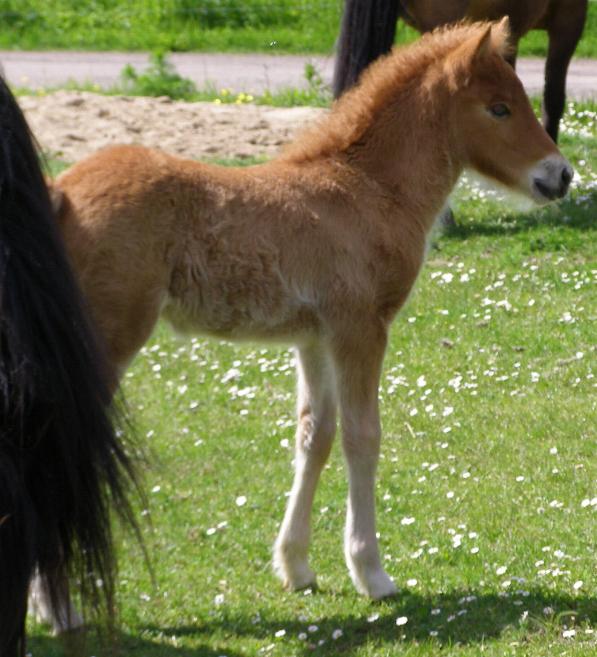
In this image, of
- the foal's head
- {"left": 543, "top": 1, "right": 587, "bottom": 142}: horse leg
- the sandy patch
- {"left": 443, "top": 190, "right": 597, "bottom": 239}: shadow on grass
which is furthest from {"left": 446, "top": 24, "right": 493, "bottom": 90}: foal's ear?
the sandy patch

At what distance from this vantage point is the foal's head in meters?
5.34

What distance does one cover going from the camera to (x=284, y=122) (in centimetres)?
1266

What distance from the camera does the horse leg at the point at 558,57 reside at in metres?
10.4

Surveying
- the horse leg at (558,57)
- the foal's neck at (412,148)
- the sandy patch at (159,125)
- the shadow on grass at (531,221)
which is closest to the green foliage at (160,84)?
the sandy patch at (159,125)

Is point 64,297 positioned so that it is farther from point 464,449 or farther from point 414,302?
point 414,302

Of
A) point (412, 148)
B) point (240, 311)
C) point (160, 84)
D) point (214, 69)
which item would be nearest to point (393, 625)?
point (240, 311)

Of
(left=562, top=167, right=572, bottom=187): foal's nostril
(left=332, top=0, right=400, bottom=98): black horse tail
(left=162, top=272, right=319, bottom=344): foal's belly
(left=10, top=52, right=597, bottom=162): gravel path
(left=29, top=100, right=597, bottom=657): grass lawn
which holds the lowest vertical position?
(left=10, top=52, right=597, bottom=162): gravel path

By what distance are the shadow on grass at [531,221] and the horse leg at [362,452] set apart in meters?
4.78

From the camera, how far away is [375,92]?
17.9 ft

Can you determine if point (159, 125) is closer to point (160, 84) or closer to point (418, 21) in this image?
point (160, 84)

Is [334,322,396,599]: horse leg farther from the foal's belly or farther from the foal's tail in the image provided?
the foal's tail

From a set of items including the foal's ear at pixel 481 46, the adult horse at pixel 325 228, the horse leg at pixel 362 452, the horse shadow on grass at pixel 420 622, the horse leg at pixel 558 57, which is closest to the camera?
the horse shadow on grass at pixel 420 622

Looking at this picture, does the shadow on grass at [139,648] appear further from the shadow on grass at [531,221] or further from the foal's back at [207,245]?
the shadow on grass at [531,221]

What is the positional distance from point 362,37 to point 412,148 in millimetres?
4215
